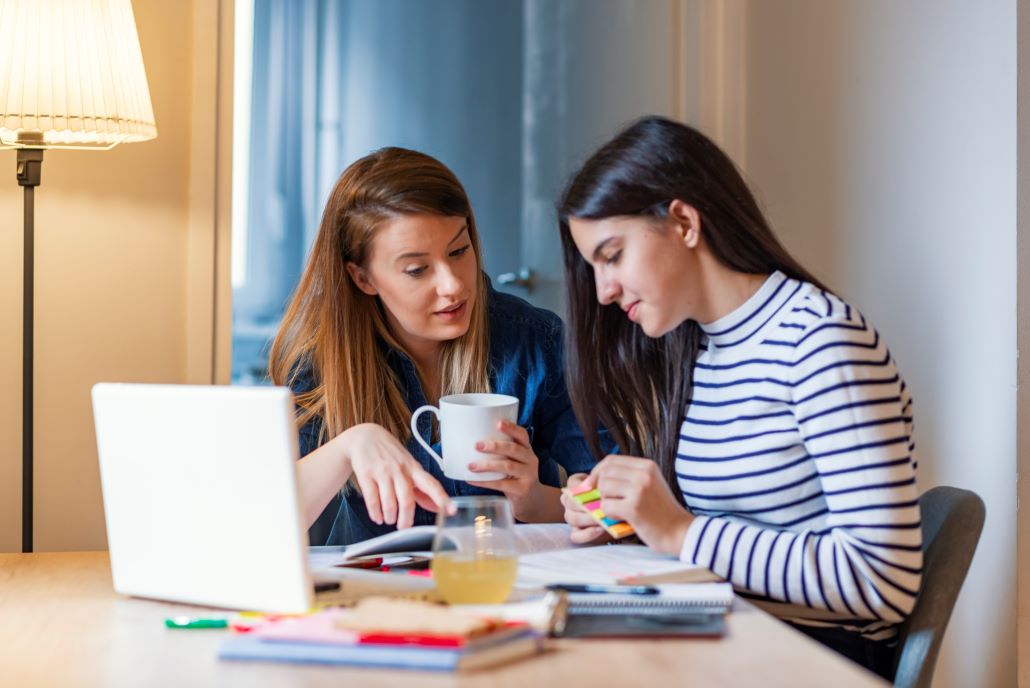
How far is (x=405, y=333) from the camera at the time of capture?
1.80 metres

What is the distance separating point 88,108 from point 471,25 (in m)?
2.24

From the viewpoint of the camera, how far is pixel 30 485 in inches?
73.7

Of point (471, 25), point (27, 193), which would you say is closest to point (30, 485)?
point (27, 193)

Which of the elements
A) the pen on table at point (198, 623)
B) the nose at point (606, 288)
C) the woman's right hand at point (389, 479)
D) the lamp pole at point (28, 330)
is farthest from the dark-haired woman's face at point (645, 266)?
the lamp pole at point (28, 330)

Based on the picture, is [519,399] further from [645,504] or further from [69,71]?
[69,71]

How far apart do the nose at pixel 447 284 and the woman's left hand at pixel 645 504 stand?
511mm

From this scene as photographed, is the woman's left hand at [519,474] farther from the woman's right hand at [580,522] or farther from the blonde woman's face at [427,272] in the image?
the blonde woman's face at [427,272]

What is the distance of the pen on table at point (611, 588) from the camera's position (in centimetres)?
102

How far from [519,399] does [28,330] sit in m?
0.84

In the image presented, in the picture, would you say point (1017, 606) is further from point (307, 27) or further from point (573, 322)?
point (307, 27)

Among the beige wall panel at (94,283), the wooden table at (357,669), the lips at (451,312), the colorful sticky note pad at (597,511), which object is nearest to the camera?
the wooden table at (357,669)

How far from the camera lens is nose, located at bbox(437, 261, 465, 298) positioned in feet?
5.32

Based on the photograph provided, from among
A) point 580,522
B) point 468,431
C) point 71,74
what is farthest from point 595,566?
point 71,74

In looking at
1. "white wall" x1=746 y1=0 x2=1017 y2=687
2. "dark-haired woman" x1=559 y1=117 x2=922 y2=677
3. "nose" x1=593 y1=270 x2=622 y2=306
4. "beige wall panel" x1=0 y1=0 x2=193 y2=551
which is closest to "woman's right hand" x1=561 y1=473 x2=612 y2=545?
"dark-haired woman" x1=559 y1=117 x2=922 y2=677
